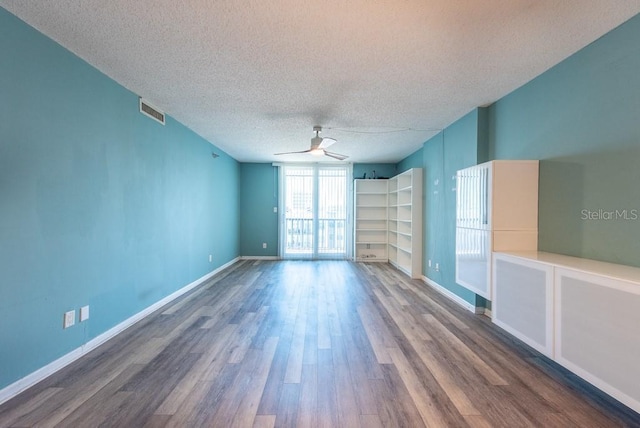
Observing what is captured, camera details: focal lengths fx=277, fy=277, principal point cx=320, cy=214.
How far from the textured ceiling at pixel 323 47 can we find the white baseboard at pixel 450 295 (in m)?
2.41

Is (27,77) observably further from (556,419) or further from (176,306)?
(556,419)

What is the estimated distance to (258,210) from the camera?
7012 millimetres

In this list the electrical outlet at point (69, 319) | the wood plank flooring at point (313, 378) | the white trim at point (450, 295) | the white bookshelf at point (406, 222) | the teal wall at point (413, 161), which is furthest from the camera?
the teal wall at point (413, 161)

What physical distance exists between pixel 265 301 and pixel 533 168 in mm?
3358

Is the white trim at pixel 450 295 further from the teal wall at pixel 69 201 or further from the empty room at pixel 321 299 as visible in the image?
the teal wall at pixel 69 201

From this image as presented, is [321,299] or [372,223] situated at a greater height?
[372,223]

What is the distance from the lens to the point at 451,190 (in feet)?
13.1

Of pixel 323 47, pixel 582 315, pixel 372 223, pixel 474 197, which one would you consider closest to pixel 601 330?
pixel 582 315

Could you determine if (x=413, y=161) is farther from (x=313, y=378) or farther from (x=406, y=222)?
(x=313, y=378)

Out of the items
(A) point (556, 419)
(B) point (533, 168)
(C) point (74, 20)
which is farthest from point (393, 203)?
(C) point (74, 20)

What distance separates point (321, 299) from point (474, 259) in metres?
1.97

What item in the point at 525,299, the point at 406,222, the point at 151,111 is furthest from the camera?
the point at 406,222

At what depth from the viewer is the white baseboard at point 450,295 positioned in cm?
339

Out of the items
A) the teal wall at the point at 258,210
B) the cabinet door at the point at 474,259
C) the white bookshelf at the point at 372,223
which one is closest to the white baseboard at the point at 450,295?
the cabinet door at the point at 474,259
